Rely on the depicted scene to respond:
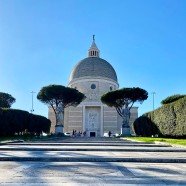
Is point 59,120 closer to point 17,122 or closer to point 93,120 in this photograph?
point 17,122

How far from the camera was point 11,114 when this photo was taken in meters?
40.4

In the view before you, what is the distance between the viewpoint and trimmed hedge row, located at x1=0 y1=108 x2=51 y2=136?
128 ft

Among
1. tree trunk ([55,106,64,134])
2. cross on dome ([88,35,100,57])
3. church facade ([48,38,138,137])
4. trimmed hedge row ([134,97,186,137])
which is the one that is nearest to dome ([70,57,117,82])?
church facade ([48,38,138,137])

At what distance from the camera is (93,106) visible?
285 feet

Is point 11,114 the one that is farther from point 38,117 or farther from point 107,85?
point 107,85

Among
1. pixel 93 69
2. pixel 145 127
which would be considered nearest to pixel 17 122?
pixel 145 127

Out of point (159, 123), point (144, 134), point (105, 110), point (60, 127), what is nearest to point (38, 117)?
point (60, 127)

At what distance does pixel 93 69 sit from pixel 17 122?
160 ft

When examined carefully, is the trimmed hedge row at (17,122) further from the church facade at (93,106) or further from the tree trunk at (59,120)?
the church facade at (93,106)

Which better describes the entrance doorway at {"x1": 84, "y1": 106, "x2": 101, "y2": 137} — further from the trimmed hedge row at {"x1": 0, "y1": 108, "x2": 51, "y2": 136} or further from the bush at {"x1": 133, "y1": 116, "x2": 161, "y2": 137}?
the trimmed hedge row at {"x1": 0, "y1": 108, "x2": 51, "y2": 136}

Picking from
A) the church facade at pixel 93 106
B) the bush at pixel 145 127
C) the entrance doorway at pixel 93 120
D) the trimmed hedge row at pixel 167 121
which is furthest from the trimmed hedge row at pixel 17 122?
the church facade at pixel 93 106

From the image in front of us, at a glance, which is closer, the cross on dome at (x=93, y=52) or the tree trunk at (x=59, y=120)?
the tree trunk at (x=59, y=120)

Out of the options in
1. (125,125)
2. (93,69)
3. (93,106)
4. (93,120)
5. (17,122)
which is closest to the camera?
(17,122)

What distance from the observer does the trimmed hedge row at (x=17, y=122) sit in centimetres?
3903
